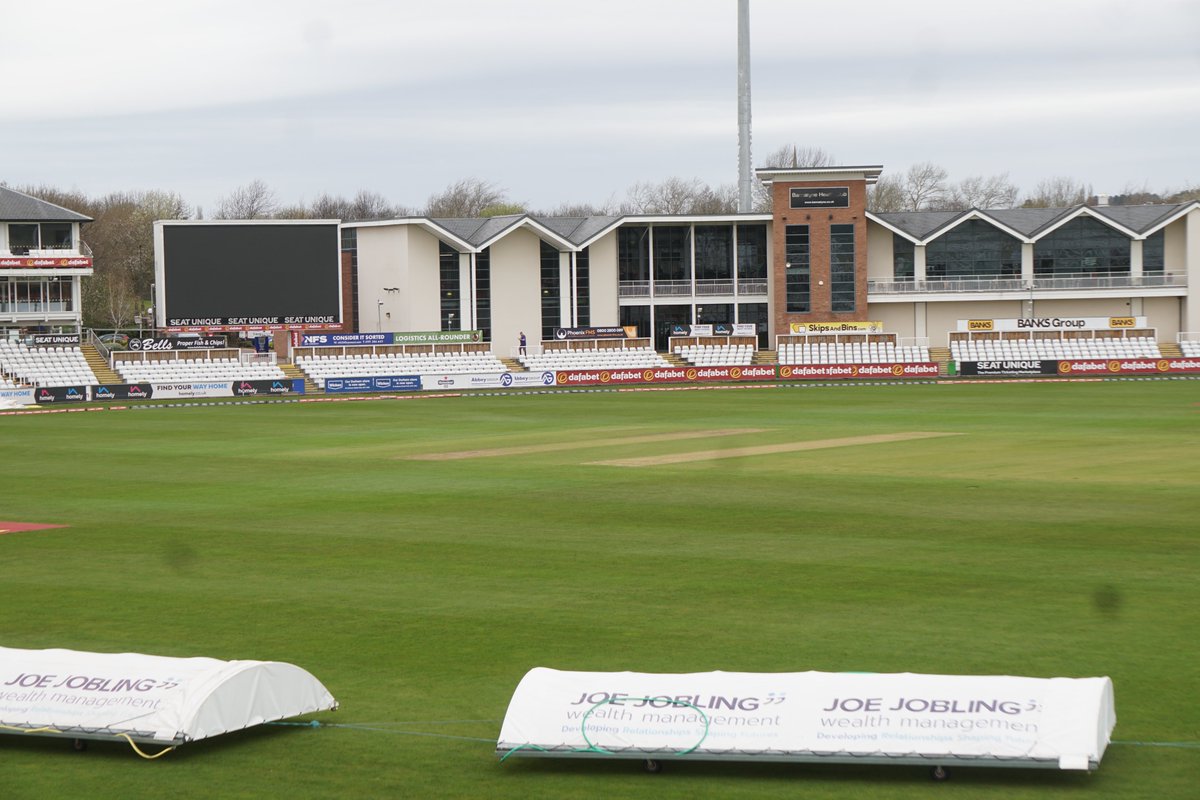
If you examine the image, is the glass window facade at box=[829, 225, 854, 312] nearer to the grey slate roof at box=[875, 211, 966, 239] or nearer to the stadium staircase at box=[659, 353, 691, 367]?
the grey slate roof at box=[875, 211, 966, 239]

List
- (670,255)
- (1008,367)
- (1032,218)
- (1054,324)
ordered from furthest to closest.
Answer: (670,255) < (1032,218) < (1054,324) < (1008,367)

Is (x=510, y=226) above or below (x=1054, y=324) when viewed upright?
above

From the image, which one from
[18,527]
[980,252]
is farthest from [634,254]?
[18,527]

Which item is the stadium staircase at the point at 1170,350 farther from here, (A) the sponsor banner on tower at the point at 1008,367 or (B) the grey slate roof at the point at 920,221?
(B) the grey slate roof at the point at 920,221

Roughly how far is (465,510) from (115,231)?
98898 mm

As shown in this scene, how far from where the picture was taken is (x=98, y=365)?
72.0 meters

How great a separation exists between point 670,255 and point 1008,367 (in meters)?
24.2

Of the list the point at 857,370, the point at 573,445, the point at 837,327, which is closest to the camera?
the point at 573,445

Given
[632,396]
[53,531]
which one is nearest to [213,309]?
[632,396]

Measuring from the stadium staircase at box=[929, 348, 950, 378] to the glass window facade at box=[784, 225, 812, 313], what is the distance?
26.5 ft

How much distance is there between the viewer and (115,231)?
117 metres

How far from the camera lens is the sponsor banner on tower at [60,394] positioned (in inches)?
2549

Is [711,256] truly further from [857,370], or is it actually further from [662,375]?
[662,375]

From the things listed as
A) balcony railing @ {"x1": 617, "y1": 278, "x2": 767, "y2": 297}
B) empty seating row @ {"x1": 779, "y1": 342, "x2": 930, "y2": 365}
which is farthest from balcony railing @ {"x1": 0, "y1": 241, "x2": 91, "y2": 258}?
empty seating row @ {"x1": 779, "y1": 342, "x2": 930, "y2": 365}
